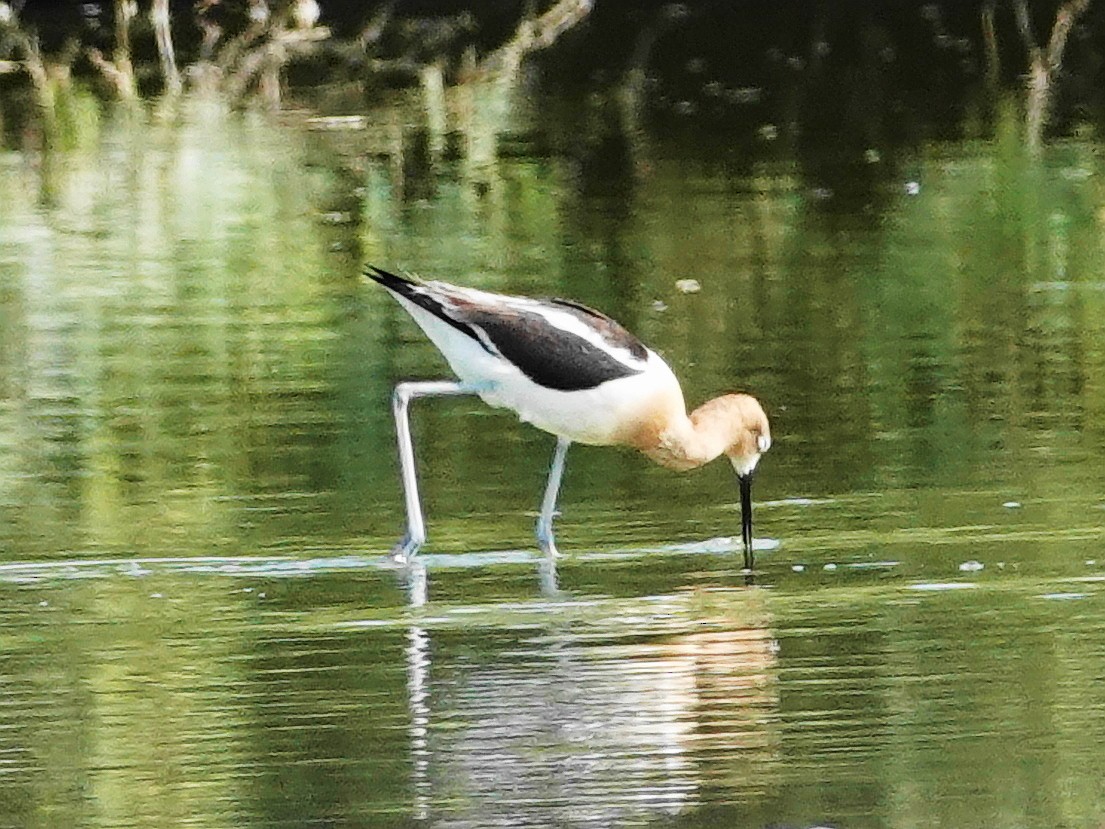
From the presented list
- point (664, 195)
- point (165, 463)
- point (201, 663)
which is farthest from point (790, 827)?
point (664, 195)

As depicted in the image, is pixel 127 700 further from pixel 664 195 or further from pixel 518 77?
pixel 518 77

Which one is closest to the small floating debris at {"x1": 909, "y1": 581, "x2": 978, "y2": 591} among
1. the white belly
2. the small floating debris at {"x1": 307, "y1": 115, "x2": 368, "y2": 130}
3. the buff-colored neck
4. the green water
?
the green water

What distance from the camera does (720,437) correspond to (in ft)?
30.5

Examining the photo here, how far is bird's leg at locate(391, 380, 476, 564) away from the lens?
8836 millimetres

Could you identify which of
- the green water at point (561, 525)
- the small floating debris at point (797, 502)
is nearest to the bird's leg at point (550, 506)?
the green water at point (561, 525)

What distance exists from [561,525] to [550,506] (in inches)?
13.6

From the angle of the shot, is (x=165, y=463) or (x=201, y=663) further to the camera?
(x=165, y=463)

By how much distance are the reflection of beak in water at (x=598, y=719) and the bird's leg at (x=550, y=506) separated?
2.52 ft

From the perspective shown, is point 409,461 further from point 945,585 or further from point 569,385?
point 945,585

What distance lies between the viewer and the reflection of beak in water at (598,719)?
6156 millimetres

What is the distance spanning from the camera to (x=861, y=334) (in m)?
12.4

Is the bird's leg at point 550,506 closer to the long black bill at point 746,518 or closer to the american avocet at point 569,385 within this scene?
the american avocet at point 569,385

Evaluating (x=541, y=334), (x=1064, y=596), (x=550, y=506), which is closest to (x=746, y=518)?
(x=550, y=506)

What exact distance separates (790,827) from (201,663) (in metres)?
2.24
